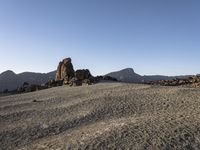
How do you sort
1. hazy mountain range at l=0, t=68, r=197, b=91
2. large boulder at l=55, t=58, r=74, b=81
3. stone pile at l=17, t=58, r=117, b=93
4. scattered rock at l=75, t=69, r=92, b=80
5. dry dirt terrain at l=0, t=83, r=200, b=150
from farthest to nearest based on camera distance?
hazy mountain range at l=0, t=68, r=197, b=91 → large boulder at l=55, t=58, r=74, b=81 → scattered rock at l=75, t=69, r=92, b=80 → stone pile at l=17, t=58, r=117, b=93 → dry dirt terrain at l=0, t=83, r=200, b=150

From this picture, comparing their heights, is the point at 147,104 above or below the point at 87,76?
below

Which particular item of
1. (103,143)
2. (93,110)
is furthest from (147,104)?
(103,143)

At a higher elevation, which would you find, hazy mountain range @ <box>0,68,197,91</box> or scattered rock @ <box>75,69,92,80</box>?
hazy mountain range @ <box>0,68,197,91</box>

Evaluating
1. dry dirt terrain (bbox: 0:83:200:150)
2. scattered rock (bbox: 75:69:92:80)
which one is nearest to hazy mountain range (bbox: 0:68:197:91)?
scattered rock (bbox: 75:69:92:80)

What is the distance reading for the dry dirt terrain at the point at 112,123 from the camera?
12.7 m

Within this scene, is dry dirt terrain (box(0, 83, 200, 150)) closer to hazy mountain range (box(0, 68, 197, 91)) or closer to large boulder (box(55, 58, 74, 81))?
large boulder (box(55, 58, 74, 81))

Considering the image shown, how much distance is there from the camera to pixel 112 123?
51.4 ft

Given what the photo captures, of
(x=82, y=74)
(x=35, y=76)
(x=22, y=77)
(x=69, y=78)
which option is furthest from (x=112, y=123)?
(x=22, y=77)

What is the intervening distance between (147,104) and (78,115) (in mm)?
4101

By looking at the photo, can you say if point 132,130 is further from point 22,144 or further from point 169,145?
point 22,144

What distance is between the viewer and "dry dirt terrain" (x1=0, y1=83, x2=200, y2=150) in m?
12.7

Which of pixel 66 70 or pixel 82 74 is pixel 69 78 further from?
pixel 66 70

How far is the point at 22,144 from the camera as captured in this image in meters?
15.1

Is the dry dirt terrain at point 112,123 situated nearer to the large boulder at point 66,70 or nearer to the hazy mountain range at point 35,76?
the large boulder at point 66,70
